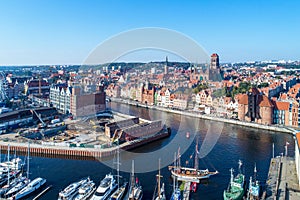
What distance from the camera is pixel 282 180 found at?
7.10 metres

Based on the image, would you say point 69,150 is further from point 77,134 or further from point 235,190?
point 235,190

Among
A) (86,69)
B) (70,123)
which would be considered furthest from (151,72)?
(70,123)

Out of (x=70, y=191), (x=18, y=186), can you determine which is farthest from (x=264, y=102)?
(x=18, y=186)

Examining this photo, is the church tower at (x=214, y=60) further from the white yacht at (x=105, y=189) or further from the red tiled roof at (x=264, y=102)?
the white yacht at (x=105, y=189)

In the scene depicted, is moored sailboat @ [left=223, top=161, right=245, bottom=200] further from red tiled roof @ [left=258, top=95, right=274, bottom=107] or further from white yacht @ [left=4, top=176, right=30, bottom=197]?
red tiled roof @ [left=258, top=95, right=274, bottom=107]

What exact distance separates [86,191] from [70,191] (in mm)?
348

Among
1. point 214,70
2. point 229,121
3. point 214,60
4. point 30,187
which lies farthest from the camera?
point 214,60

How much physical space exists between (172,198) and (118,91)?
58.4ft

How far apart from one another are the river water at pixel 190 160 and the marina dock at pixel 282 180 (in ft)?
0.87

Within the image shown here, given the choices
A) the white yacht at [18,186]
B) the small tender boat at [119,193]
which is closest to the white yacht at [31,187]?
→ the white yacht at [18,186]

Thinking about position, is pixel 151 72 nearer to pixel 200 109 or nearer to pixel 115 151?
pixel 200 109

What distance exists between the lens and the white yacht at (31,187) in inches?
255

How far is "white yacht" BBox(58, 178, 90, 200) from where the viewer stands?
638cm

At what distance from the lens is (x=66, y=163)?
8773mm
